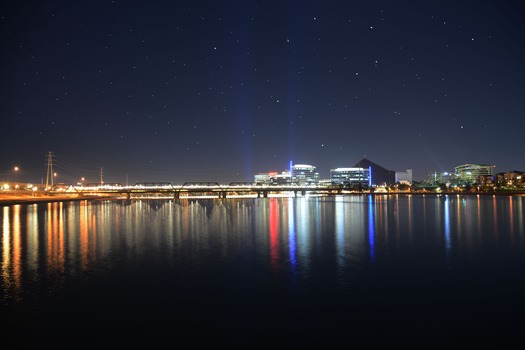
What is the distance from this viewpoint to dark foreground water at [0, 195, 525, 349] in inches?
410

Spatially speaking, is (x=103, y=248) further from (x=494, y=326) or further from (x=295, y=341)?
(x=494, y=326)

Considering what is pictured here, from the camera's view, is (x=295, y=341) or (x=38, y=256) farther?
(x=38, y=256)

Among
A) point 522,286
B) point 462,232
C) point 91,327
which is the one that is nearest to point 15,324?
point 91,327

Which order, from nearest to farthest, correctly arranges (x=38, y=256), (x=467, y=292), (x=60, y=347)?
1. (x=60, y=347)
2. (x=467, y=292)
3. (x=38, y=256)

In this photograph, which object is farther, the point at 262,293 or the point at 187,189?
the point at 187,189

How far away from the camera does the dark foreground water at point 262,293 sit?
34.2ft

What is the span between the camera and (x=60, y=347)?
9.69 meters

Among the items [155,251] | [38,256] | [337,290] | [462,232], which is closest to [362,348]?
[337,290]

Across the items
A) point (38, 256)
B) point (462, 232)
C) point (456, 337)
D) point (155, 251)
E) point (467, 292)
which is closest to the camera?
point (456, 337)

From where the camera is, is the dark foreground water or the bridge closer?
the dark foreground water

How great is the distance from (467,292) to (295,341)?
25.1 feet

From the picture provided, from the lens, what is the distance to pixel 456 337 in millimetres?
10312

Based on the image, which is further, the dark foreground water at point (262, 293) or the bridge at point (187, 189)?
the bridge at point (187, 189)

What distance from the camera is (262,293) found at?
1442 centimetres
